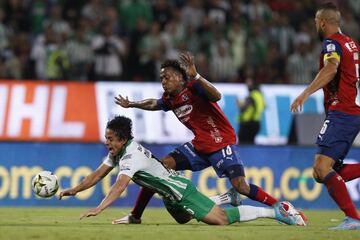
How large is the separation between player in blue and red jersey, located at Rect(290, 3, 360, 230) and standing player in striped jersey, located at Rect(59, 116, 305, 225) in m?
0.89

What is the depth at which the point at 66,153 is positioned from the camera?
17328 millimetres

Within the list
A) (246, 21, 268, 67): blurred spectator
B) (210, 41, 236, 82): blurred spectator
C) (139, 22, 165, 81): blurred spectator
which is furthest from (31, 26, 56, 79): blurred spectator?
(246, 21, 268, 67): blurred spectator

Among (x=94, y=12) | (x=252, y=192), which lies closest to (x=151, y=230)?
(x=252, y=192)

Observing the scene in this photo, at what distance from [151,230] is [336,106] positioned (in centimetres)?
258

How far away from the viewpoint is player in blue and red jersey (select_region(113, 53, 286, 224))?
38.3 feet

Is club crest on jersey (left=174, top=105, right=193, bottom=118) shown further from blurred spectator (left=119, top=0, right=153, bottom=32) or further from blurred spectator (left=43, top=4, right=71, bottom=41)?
blurred spectator (left=119, top=0, right=153, bottom=32)

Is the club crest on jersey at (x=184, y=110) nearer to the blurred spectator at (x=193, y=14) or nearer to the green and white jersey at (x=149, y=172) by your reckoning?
the green and white jersey at (x=149, y=172)

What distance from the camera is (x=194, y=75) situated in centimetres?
1086

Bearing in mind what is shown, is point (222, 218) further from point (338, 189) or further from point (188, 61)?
point (188, 61)

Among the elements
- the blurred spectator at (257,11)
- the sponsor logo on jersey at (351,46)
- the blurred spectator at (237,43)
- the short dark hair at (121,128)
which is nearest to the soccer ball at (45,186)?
the short dark hair at (121,128)

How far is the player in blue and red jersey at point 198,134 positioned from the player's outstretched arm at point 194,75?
0.14 meters

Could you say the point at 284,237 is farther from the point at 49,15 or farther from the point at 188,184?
the point at 49,15

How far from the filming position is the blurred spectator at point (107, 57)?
20.0m

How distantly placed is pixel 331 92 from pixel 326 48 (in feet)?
1.86
